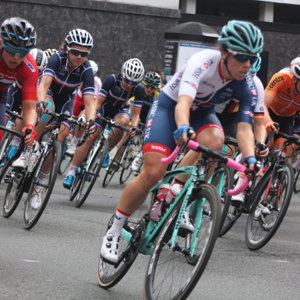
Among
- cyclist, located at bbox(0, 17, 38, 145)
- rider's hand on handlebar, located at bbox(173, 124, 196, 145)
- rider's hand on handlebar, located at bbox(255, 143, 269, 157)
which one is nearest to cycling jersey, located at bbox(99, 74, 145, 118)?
cyclist, located at bbox(0, 17, 38, 145)

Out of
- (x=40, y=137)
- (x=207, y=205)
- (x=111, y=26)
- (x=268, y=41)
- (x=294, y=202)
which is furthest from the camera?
(x=268, y=41)

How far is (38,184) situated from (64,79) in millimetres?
2425

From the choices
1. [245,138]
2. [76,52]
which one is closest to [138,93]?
[76,52]

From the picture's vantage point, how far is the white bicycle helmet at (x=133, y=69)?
521 inches

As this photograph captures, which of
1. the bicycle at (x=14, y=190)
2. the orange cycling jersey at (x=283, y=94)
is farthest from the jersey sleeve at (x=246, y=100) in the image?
the orange cycling jersey at (x=283, y=94)

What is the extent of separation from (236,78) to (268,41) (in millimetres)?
27234

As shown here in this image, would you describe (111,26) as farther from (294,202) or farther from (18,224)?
(18,224)

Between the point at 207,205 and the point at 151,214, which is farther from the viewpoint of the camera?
the point at 151,214

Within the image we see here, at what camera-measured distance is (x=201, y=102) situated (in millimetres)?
7066

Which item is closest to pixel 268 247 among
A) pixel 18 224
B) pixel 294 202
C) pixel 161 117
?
pixel 18 224

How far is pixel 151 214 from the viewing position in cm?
639

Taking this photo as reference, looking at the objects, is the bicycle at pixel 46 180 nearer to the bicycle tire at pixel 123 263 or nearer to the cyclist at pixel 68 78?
the cyclist at pixel 68 78

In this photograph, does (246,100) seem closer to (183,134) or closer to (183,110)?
(183,110)

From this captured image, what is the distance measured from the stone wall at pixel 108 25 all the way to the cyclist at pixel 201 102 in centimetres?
2370
